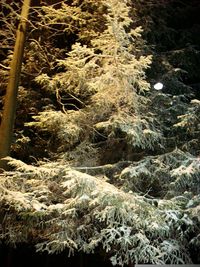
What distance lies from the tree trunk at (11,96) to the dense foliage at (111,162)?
1.02 feet

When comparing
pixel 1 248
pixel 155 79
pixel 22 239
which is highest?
pixel 155 79

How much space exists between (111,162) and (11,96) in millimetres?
2101

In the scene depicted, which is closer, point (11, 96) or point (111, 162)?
point (11, 96)

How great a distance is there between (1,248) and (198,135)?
5329 mm

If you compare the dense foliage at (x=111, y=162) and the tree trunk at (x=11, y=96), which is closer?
the dense foliage at (x=111, y=162)

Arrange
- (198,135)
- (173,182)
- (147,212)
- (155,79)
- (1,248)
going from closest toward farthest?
(147,212)
(173,182)
(198,135)
(155,79)
(1,248)

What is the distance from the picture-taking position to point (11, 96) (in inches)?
264

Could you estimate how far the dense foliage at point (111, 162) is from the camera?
17.6 ft

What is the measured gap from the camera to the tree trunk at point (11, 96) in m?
6.46

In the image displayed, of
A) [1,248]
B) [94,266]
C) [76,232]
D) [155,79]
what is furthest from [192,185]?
[1,248]

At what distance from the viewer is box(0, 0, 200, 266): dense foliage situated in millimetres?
5367

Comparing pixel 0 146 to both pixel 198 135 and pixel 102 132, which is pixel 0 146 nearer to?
pixel 102 132

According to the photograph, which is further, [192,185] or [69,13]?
[69,13]

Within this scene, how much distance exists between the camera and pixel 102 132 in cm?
750
